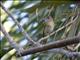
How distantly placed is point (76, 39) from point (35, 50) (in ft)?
0.15

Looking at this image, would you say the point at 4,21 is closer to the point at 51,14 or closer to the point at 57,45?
the point at 51,14

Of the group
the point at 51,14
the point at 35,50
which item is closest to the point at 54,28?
the point at 51,14

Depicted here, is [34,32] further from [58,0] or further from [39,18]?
[58,0]

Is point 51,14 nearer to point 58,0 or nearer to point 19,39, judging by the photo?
point 19,39

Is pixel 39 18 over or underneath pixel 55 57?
over

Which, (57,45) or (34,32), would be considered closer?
(57,45)

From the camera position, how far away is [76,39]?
0.21 m

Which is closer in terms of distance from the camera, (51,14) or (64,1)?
(64,1)

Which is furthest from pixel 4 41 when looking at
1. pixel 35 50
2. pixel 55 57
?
pixel 35 50

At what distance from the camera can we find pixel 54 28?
0.60m

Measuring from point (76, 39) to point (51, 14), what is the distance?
42 centimetres

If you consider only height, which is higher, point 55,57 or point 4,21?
point 4,21

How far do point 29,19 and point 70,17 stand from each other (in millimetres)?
A: 139

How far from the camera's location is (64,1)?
20 cm
